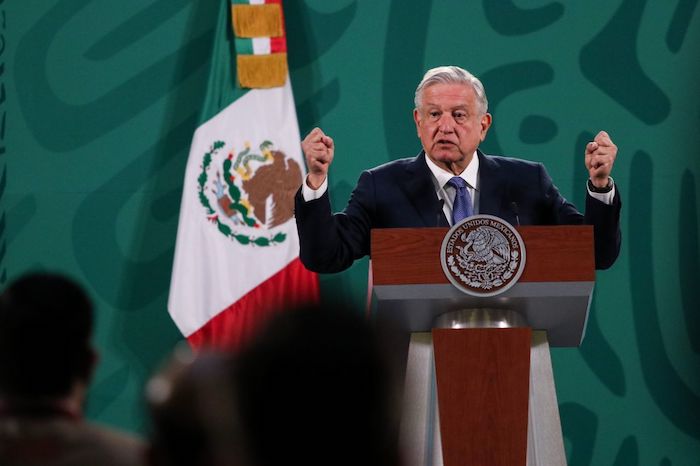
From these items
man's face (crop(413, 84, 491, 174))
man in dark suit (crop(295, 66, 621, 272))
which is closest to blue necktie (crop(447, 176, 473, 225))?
man in dark suit (crop(295, 66, 621, 272))

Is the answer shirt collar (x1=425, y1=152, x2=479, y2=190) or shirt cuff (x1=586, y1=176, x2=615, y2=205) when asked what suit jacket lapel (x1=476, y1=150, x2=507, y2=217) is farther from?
shirt cuff (x1=586, y1=176, x2=615, y2=205)

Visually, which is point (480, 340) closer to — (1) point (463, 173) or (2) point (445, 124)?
(1) point (463, 173)

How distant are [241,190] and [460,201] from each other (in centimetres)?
285

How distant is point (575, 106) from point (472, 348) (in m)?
3.54

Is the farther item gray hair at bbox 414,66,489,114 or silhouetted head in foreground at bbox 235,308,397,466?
gray hair at bbox 414,66,489,114

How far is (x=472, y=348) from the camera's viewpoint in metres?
2.90

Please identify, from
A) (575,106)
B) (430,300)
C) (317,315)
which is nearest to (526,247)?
(430,300)

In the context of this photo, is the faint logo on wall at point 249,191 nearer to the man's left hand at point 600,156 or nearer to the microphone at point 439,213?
the microphone at point 439,213

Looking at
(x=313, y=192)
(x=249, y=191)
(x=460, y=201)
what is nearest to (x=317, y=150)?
(x=313, y=192)

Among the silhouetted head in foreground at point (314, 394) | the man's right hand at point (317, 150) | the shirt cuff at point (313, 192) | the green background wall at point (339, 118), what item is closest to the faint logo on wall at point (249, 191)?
the green background wall at point (339, 118)


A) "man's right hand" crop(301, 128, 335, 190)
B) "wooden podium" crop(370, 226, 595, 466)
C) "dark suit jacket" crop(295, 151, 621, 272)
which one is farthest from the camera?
"dark suit jacket" crop(295, 151, 621, 272)

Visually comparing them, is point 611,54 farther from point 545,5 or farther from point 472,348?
point 472,348

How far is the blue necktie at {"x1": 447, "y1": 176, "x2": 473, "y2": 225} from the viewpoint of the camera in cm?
345

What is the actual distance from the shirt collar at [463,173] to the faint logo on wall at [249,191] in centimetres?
256
